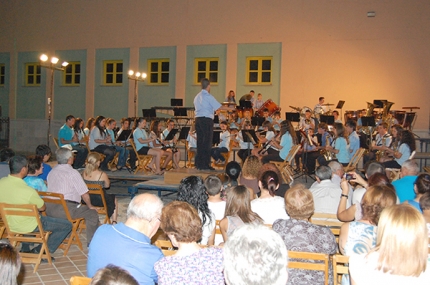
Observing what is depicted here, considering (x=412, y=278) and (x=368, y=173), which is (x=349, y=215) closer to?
(x=368, y=173)

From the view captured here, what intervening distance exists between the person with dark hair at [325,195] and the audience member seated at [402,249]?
10.1 ft

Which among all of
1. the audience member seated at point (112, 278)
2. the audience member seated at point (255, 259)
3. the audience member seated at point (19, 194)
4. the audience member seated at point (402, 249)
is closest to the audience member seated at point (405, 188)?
the audience member seated at point (402, 249)

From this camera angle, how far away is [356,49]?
56.9 ft

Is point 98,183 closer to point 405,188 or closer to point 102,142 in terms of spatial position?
point 405,188

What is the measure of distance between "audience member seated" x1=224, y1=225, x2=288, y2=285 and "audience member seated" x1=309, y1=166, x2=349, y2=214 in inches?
142

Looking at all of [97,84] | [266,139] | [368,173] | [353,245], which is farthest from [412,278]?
[97,84]

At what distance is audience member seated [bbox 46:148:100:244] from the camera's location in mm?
5871

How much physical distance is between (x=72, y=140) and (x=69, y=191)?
5.82 m

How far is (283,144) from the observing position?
10906 millimetres

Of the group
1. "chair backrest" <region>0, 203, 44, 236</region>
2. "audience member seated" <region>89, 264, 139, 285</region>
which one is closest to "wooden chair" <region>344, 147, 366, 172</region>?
"chair backrest" <region>0, 203, 44, 236</region>

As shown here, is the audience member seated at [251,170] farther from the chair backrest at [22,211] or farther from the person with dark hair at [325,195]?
the chair backrest at [22,211]

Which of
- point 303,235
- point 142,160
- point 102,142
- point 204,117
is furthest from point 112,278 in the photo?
point 102,142

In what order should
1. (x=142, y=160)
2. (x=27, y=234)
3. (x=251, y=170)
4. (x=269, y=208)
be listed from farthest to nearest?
(x=142, y=160) < (x=251, y=170) < (x=27, y=234) < (x=269, y=208)

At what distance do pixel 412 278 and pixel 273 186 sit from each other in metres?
2.63
